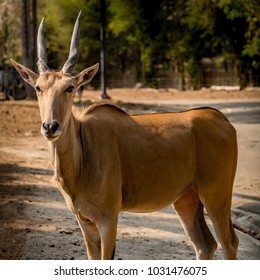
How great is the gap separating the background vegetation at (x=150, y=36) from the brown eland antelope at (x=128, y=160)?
353 inches

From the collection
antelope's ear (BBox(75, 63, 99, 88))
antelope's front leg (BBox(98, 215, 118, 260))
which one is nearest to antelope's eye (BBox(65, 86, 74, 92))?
antelope's ear (BBox(75, 63, 99, 88))

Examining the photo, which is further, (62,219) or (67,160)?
(62,219)

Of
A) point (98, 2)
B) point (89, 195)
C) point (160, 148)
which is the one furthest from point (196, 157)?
point (98, 2)

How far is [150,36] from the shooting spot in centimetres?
2602

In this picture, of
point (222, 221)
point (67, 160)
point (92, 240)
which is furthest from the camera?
point (222, 221)

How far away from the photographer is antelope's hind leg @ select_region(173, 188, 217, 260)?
5.32 meters

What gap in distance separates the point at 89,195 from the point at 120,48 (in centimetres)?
2058

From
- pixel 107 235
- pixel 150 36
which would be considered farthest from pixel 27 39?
pixel 107 235

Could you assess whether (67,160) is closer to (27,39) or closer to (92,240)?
(92,240)

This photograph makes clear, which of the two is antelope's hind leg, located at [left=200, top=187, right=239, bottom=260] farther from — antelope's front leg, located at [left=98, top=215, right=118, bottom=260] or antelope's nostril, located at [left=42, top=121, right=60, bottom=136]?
antelope's nostril, located at [left=42, top=121, right=60, bottom=136]

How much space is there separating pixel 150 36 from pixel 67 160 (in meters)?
21.7

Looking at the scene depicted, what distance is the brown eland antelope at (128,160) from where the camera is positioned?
4.57 metres

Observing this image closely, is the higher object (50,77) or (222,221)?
(50,77)

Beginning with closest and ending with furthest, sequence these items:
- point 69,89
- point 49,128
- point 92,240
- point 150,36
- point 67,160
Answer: point 49,128 → point 69,89 → point 67,160 → point 92,240 → point 150,36
